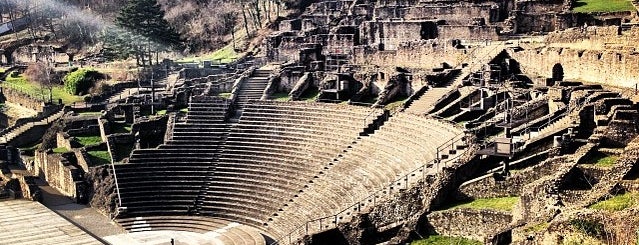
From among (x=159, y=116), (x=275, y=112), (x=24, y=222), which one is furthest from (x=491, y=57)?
(x=24, y=222)

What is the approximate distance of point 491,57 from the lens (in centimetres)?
3719

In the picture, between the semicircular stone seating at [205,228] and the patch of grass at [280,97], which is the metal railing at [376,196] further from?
the patch of grass at [280,97]

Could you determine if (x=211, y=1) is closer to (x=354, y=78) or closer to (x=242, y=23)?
(x=242, y=23)

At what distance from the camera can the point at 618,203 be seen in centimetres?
1867

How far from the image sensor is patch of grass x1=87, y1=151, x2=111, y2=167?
36.7 meters

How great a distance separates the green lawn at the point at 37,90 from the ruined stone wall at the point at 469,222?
35078 mm

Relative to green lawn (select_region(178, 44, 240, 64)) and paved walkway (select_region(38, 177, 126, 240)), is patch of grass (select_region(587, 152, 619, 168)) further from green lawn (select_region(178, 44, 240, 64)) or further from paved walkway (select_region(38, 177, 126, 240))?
green lawn (select_region(178, 44, 240, 64))

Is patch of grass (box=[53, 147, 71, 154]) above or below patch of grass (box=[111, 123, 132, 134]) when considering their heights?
below

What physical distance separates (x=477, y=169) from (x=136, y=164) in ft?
54.4

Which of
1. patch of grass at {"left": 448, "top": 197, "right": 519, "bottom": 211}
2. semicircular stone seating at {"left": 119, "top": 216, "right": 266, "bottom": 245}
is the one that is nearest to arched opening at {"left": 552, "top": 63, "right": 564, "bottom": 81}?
patch of grass at {"left": 448, "top": 197, "right": 519, "bottom": 211}

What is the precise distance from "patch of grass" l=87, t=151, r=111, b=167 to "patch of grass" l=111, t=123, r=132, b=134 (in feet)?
8.64

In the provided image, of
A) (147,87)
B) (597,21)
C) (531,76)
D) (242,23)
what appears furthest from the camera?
(242,23)

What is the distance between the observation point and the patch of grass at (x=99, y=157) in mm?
36700

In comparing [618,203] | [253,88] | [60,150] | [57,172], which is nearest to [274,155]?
[253,88]
